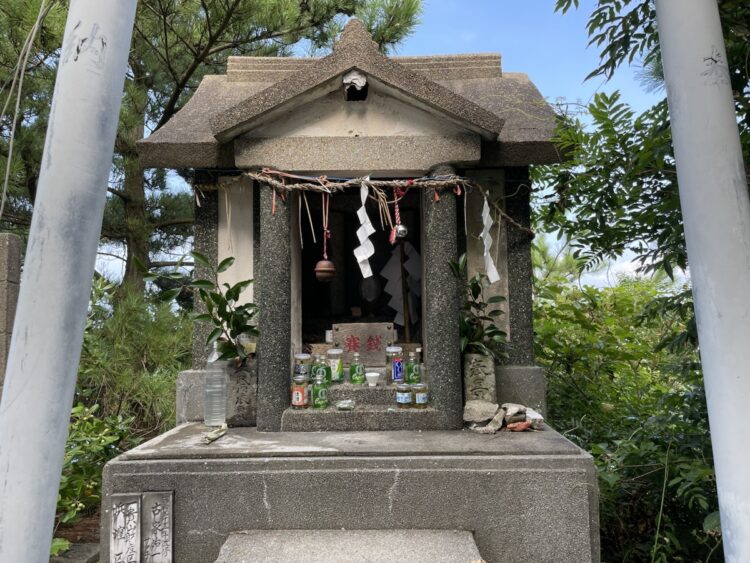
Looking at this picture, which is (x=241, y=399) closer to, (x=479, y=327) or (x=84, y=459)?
(x=84, y=459)

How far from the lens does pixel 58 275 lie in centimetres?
138

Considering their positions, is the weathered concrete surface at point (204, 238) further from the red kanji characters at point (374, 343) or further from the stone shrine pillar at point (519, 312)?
the stone shrine pillar at point (519, 312)

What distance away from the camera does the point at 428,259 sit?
4094mm

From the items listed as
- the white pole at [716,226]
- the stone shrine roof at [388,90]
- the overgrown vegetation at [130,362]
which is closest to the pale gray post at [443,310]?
the stone shrine roof at [388,90]

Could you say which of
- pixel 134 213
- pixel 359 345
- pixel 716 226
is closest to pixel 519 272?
pixel 359 345

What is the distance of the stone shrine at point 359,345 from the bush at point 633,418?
2.29 feet

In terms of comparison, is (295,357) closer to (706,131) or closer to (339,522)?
(339,522)

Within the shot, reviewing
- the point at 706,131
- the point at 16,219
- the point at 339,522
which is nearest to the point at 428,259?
the point at 339,522

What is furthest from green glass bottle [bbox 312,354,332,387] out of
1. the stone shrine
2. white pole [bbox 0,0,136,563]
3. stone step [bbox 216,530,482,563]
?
white pole [bbox 0,0,136,563]

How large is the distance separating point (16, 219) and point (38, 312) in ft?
24.3

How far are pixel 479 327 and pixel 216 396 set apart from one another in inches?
89.7

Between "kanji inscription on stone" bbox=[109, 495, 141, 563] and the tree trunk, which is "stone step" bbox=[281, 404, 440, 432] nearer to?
"kanji inscription on stone" bbox=[109, 495, 141, 563]

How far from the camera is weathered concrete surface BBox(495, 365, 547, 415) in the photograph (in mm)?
4504

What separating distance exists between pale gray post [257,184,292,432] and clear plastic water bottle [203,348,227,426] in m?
0.46
